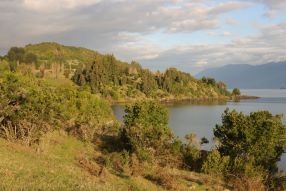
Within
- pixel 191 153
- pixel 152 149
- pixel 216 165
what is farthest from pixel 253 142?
pixel 152 149

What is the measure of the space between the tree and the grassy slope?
609cm

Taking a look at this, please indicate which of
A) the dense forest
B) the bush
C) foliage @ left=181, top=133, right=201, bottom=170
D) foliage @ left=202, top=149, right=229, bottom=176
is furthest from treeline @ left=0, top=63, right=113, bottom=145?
the bush

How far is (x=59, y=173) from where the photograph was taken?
869 inches

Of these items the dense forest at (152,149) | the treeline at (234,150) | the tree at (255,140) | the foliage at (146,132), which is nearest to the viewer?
the dense forest at (152,149)

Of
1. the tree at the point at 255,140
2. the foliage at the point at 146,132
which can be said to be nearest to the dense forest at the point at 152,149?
the tree at the point at 255,140

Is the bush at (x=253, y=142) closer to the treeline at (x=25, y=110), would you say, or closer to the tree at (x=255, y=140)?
the tree at (x=255, y=140)

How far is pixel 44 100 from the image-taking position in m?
39.6

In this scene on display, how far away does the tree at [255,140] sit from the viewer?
39562 millimetres

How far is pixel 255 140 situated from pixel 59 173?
23599 millimetres

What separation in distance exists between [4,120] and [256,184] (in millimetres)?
24757

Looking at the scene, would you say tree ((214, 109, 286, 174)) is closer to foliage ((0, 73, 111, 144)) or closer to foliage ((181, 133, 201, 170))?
foliage ((181, 133, 201, 170))

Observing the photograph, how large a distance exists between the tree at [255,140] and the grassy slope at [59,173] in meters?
6.09

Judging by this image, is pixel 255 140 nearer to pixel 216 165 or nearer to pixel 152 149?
pixel 216 165

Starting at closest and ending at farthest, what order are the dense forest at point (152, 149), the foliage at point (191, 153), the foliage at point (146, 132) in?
the dense forest at point (152, 149) → the foliage at point (146, 132) → the foliage at point (191, 153)
